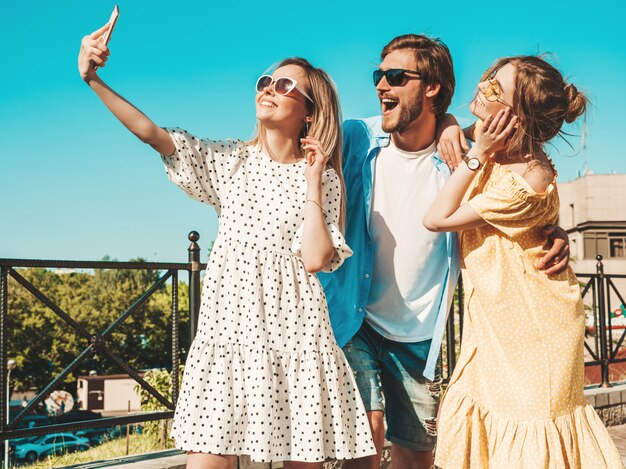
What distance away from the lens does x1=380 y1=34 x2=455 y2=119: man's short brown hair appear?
335 centimetres

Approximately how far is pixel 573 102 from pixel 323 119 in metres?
1.00

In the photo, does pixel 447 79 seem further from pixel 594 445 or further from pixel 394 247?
pixel 594 445

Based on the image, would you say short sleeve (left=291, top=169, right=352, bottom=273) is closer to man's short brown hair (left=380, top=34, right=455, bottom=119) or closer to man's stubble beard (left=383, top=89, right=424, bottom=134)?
man's stubble beard (left=383, top=89, right=424, bottom=134)

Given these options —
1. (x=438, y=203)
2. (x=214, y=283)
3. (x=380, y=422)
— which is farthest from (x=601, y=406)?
(x=214, y=283)

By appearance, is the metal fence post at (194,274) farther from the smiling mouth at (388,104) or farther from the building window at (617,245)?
the building window at (617,245)

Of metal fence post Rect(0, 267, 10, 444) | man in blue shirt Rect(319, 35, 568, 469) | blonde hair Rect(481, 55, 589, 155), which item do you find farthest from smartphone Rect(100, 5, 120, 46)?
metal fence post Rect(0, 267, 10, 444)

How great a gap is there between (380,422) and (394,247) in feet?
2.58

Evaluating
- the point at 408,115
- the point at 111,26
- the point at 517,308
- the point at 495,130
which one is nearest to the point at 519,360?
the point at 517,308

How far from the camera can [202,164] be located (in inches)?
110

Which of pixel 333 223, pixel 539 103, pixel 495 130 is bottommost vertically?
pixel 333 223

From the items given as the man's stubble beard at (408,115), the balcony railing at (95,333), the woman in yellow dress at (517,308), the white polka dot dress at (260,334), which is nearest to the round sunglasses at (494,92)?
the woman in yellow dress at (517,308)

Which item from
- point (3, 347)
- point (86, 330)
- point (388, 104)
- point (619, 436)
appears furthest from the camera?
point (619, 436)

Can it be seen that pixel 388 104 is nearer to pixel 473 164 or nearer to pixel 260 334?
pixel 473 164

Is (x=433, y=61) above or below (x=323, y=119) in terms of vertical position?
above
